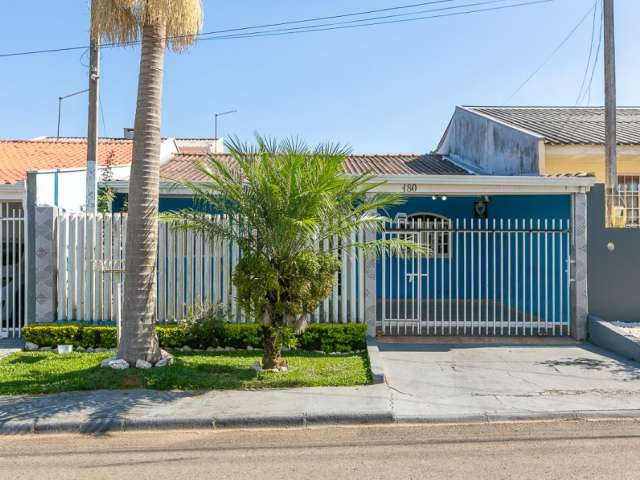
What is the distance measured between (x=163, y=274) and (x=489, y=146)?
10.8 meters

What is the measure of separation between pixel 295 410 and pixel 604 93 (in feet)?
32.9

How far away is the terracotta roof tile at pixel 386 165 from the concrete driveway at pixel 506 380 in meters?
6.80

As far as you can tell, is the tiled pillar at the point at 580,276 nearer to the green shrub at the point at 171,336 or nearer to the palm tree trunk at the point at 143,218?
the green shrub at the point at 171,336

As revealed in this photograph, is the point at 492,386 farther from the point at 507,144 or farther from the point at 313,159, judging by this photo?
the point at 507,144

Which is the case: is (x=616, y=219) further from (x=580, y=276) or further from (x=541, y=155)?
(x=541, y=155)

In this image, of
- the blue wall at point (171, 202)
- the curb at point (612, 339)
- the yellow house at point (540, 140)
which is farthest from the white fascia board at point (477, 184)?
the curb at point (612, 339)

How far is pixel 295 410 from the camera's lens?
22.7ft

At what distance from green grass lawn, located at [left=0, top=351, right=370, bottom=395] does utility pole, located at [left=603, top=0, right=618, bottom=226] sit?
21.7 ft

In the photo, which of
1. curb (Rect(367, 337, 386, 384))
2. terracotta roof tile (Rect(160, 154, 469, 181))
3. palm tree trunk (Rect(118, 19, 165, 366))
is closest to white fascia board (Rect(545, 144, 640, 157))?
terracotta roof tile (Rect(160, 154, 469, 181))

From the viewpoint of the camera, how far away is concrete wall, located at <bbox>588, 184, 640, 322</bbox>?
1109 centimetres

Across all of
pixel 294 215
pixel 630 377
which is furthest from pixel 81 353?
pixel 630 377

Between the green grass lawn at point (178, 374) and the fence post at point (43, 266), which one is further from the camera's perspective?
the fence post at point (43, 266)

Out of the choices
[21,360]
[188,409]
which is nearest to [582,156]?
[188,409]

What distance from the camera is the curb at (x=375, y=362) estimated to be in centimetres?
816
